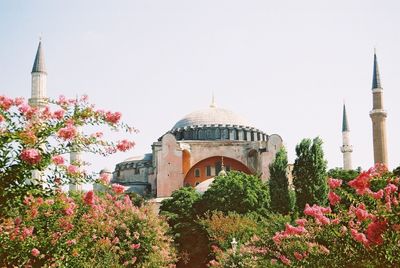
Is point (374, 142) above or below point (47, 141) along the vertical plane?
above

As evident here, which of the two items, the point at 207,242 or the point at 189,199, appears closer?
the point at 207,242

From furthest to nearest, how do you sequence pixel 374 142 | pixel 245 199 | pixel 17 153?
pixel 374 142 → pixel 245 199 → pixel 17 153

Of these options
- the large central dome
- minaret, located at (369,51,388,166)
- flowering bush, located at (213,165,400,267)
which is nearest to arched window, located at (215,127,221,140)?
the large central dome

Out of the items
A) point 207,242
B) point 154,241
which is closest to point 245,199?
point 207,242

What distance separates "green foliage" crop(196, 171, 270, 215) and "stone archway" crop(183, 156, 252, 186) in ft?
31.4

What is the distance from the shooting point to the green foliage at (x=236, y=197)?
28.2 meters

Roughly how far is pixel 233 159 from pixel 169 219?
466 inches

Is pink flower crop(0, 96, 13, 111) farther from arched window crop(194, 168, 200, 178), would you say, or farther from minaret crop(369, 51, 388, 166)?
arched window crop(194, 168, 200, 178)

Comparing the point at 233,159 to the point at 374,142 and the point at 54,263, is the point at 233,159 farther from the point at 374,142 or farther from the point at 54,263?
the point at 54,263

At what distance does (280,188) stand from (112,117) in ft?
69.5

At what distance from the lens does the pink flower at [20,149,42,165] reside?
493cm

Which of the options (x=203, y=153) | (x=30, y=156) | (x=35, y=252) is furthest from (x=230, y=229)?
(x=203, y=153)

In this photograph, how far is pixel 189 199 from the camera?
30.0m

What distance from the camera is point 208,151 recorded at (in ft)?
130
